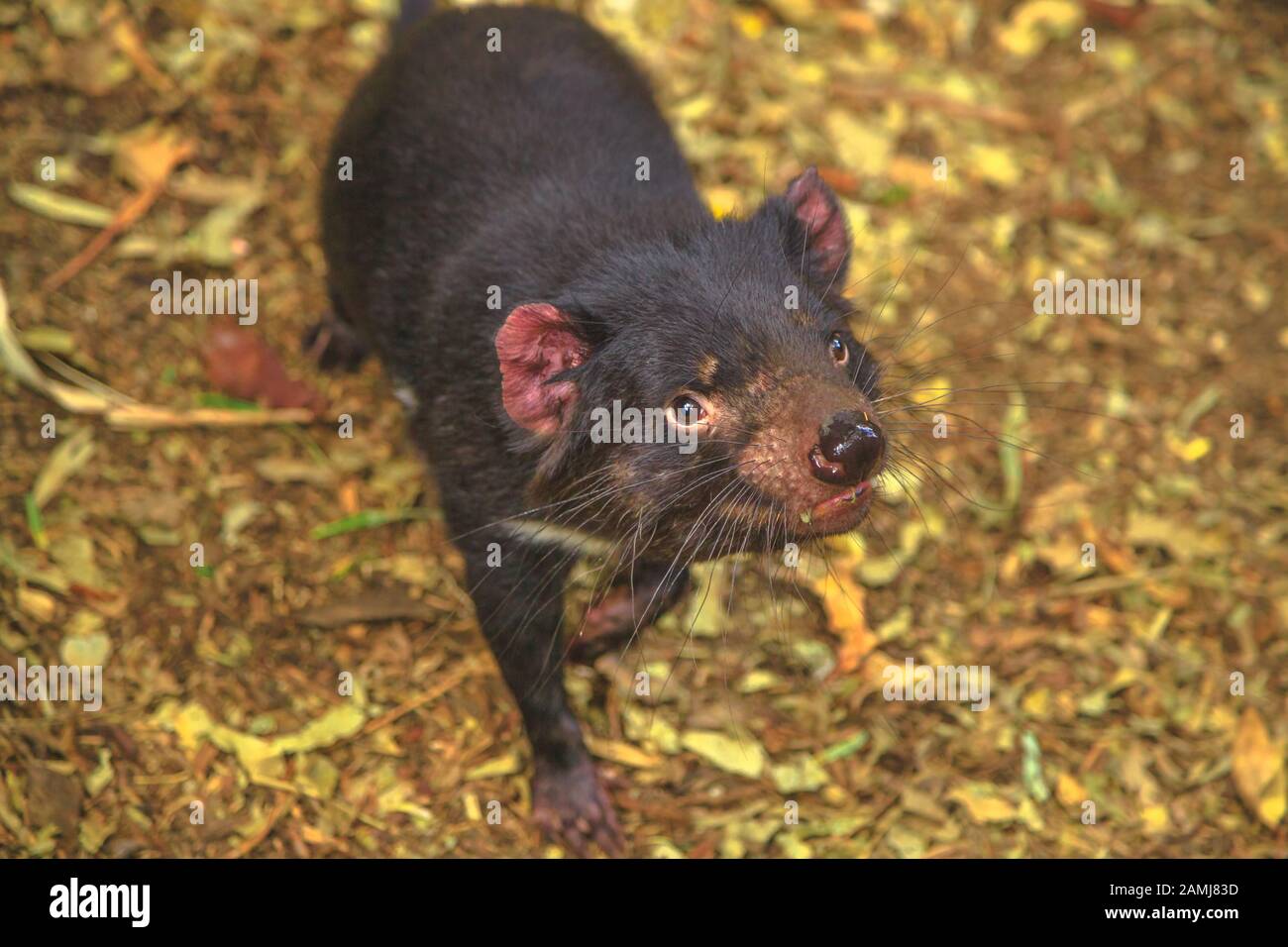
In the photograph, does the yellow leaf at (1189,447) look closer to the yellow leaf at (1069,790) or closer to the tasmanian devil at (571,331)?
the yellow leaf at (1069,790)

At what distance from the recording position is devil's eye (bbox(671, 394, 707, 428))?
2.85 m

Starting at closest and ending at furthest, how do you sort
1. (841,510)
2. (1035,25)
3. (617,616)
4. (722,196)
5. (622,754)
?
(841,510) → (622,754) → (617,616) → (722,196) → (1035,25)

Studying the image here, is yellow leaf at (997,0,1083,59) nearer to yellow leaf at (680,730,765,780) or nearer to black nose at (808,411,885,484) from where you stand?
yellow leaf at (680,730,765,780)

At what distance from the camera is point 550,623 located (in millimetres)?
3393

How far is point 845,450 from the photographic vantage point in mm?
2670

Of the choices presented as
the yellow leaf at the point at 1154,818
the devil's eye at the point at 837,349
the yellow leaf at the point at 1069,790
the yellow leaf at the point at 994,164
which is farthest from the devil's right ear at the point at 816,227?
the yellow leaf at the point at 994,164

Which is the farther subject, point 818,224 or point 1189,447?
point 1189,447

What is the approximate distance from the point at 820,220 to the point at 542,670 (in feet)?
4.33

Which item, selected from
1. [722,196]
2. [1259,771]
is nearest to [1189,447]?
[1259,771]

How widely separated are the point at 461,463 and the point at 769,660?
4.04 ft

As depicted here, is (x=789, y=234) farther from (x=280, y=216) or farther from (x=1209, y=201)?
(x=1209, y=201)

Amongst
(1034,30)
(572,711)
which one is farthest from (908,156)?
(572,711)

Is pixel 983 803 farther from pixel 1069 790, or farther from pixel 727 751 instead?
pixel 727 751

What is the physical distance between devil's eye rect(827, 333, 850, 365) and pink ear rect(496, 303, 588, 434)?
548mm
